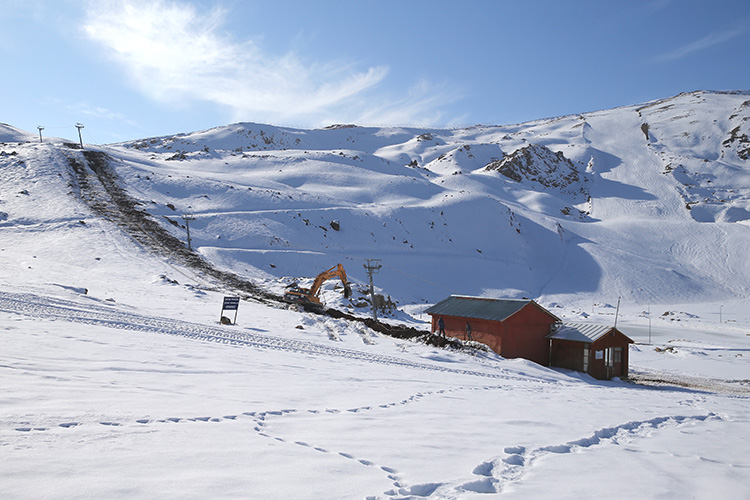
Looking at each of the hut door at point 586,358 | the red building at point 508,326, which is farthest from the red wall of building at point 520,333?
the hut door at point 586,358

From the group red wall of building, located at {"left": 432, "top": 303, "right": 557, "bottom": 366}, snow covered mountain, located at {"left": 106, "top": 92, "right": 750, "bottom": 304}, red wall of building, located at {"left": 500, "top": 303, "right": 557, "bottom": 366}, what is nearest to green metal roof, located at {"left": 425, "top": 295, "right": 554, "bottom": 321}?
red wall of building, located at {"left": 432, "top": 303, "right": 557, "bottom": 366}

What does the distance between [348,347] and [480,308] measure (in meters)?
12.6

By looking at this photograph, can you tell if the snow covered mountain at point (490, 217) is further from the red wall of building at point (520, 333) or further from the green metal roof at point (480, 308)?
the red wall of building at point (520, 333)

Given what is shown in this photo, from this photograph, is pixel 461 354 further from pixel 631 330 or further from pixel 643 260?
pixel 643 260

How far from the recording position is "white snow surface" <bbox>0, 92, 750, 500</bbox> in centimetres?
452

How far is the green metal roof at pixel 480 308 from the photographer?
26.2m

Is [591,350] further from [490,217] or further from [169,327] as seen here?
[490,217]

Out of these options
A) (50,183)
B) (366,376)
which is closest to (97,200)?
(50,183)

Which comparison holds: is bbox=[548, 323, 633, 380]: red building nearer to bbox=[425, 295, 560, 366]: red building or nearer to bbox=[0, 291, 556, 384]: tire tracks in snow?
bbox=[425, 295, 560, 366]: red building

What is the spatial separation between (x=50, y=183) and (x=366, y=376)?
5897 cm

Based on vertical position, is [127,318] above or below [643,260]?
below

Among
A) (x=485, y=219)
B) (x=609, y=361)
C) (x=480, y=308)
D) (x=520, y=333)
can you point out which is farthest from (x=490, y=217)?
(x=609, y=361)

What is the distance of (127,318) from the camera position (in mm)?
15648

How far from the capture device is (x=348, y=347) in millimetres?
17828
